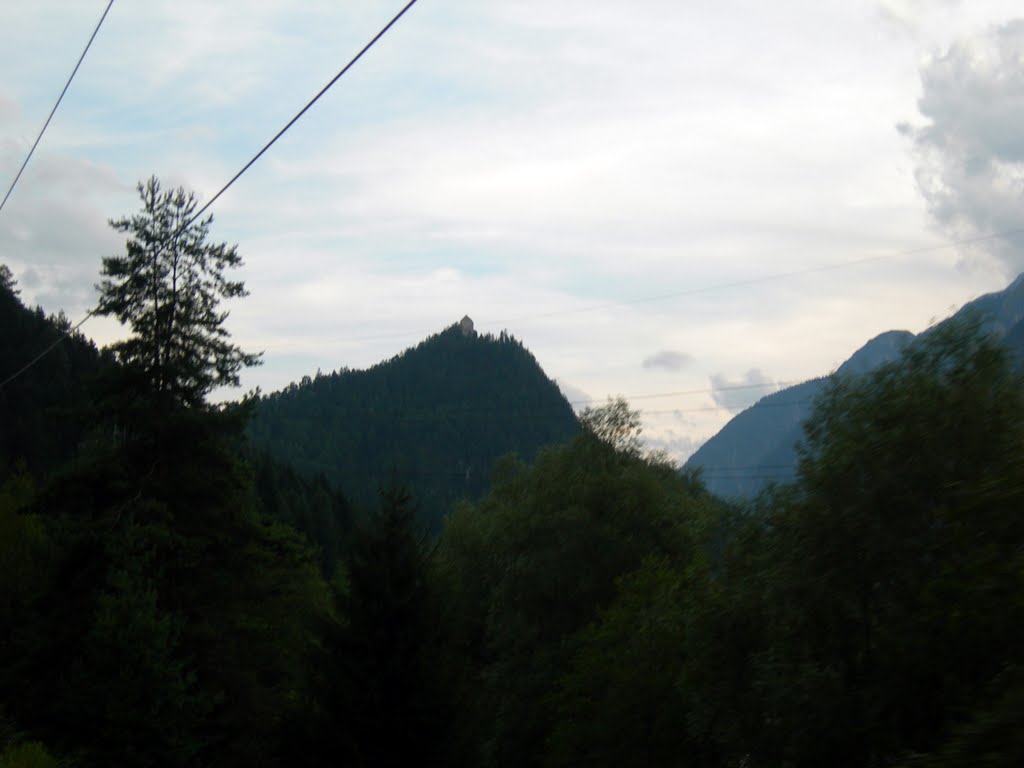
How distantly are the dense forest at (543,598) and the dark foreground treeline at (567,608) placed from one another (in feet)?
0.18

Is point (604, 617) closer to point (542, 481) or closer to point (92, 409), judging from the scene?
point (542, 481)

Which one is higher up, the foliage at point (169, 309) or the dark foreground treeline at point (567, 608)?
the foliage at point (169, 309)

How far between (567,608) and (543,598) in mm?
909

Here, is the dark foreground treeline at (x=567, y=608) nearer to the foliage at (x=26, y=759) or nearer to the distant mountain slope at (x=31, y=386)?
the foliage at (x=26, y=759)

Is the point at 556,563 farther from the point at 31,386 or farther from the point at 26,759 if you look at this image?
the point at 31,386

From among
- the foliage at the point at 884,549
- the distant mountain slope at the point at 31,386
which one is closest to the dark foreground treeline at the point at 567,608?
the foliage at the point at 884,549

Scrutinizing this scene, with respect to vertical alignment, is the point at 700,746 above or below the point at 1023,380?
below

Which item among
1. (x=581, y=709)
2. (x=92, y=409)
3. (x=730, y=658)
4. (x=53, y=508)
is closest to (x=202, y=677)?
(x=53, y=508)

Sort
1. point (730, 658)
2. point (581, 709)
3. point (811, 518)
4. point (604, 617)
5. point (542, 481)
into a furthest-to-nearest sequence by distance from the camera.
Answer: point (542, 481), point (604, 617), point (581, 709), point (730, 658), point (811, 518)

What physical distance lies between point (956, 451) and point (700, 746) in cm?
978

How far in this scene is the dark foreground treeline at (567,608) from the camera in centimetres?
1202

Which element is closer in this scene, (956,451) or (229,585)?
(956,451)

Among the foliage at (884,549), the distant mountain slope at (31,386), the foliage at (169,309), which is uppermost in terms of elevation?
the distant mountain slope at (31,386)

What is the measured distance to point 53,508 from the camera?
2538 centimetres
